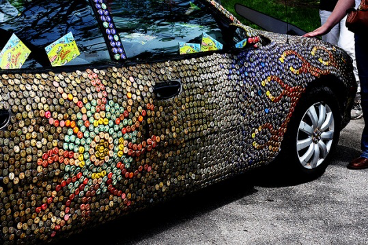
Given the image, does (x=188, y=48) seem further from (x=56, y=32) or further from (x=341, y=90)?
(x=341, y=90)

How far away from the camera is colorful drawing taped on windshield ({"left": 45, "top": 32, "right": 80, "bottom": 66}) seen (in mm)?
2846

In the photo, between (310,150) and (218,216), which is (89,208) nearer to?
(218,216)

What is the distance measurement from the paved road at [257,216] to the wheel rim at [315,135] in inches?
8.9

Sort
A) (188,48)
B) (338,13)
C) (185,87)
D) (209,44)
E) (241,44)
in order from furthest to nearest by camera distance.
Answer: (338,13), (241,44), (209,44), (188,48), (185,87)

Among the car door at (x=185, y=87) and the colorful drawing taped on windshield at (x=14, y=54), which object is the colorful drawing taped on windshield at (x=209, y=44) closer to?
the car door at (x=185, y=87)

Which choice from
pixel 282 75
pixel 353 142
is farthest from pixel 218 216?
pixel 353 142

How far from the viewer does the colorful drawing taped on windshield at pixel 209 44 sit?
3.54 m

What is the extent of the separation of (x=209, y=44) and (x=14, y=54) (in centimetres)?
129

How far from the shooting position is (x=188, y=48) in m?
3.43

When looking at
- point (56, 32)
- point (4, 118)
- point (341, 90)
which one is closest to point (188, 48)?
point (56, 32)

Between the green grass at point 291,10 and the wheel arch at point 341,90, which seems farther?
the green grass at point 291,10

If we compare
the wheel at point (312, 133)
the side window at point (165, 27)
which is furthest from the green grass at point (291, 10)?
the side window at point (165, 27)

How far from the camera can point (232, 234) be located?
11.6 ft

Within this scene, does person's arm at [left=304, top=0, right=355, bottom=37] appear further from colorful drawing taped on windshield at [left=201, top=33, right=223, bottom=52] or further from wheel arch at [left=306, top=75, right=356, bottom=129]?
colorful drawing taped on windshield at [left=201, top=33, right=223, bottom=52]
